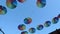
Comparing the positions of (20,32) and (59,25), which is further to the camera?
(59,25)

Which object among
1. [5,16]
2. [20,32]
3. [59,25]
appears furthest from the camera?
[59,25]

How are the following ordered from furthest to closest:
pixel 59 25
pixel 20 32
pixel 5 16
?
pixel 59 25 < pixel 20 32 < pixel 5 16

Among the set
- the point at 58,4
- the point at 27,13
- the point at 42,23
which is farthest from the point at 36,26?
the point at 58,4

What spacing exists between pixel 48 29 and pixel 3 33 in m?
→ 0.61

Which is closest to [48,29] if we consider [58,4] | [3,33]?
[58,4]

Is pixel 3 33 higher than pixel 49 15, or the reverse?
pixel 49 15

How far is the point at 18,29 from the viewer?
173 centimetres

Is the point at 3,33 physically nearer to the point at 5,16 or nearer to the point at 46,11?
the point at 5,16

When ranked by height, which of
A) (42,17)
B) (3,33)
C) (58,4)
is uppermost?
(58,4)

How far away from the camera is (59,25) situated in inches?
73.4

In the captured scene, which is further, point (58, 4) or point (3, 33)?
point (58, 4)

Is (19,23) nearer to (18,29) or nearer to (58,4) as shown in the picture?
(18,29)

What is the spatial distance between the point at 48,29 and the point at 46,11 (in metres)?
0.25

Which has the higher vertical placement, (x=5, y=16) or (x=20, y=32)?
(x=5, y=16)
